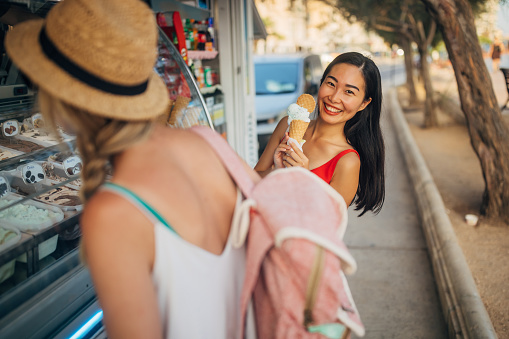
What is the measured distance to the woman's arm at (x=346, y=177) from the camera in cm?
222

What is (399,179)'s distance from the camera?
722 centimetres

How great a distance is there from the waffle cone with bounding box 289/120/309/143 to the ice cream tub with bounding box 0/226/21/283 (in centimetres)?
147

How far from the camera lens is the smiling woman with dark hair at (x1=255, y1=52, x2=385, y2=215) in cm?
227

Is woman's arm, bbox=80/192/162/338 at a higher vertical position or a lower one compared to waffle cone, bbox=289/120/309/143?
lower

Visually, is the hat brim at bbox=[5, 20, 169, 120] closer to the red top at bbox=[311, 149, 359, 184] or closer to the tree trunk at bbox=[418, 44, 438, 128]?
the red top at bbox=[311, 149, 359, 184]

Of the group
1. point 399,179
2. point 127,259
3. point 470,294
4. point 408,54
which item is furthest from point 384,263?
point 408,54

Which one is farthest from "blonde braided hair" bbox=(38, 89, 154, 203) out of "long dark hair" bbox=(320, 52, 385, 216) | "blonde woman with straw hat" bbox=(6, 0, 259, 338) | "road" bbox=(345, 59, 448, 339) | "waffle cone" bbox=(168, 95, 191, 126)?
"road" bbox=(345, 59, 448, 339)

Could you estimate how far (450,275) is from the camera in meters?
3.63

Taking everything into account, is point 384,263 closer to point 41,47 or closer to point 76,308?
point 76,308

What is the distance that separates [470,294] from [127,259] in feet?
10.3

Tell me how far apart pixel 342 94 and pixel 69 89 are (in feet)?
5.40

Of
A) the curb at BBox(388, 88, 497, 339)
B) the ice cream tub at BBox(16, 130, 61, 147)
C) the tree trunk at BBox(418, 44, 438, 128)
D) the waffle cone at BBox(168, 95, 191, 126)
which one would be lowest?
the curb at BBox(388, 88, 497, 339)

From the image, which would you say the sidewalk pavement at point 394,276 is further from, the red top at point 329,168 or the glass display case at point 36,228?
the glass display case at point 36,228

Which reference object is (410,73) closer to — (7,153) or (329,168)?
(329,168)
